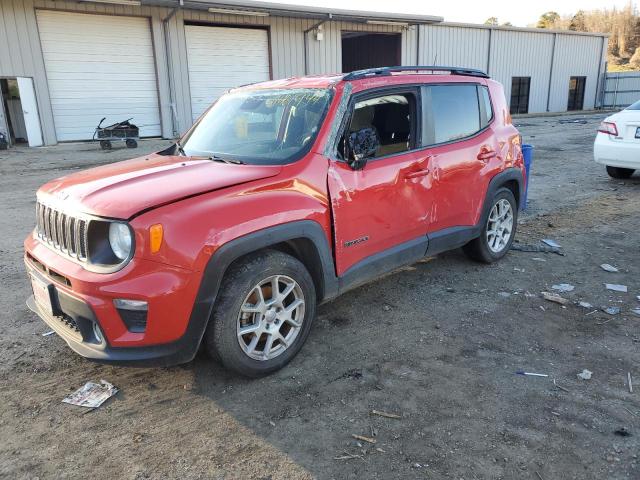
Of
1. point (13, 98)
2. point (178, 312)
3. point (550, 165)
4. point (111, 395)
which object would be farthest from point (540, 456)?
point (13, 98)

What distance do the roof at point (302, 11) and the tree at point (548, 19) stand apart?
5882cm

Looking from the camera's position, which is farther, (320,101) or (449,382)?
(320,101)

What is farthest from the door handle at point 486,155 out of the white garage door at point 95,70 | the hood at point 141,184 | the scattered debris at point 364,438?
the white garage door at point 95,70

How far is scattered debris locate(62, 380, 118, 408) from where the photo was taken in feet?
10.1

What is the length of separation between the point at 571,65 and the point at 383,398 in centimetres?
3457

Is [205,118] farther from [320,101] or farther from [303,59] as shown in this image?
[303,59]

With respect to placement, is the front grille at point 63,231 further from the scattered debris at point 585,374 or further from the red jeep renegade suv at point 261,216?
the scattered debris at point 585,374

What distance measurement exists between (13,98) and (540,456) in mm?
19497

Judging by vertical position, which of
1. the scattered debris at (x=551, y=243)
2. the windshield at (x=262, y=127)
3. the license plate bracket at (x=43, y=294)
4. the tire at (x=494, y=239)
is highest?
the windshield at (x=262, y=127)

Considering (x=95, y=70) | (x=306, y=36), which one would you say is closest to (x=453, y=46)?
(x=306, y=36)

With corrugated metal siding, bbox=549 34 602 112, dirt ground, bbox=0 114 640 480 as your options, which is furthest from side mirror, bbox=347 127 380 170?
corrugated metal siding, bbox=549 34 602 112

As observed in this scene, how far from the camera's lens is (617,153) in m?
8.86

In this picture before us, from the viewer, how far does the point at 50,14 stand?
15.9 m

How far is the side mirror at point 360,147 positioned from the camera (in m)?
3.64
